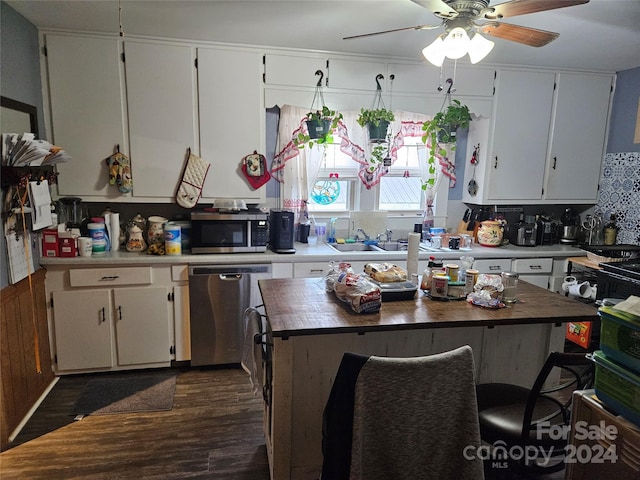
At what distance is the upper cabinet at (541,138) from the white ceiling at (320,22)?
0.40 meters

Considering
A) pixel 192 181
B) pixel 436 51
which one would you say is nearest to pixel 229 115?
pixel 192 181

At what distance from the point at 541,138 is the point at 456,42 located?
2350 mm

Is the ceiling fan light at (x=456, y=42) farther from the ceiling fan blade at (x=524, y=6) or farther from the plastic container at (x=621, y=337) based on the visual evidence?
the plastic container at (x=621, y=337)

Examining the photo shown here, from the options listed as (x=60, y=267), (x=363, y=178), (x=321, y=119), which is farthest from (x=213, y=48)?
(x=60, y=267)

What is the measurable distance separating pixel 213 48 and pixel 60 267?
74.2 inches

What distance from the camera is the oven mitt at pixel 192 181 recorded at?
3203 mm

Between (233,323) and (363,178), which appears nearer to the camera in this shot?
(233,323)

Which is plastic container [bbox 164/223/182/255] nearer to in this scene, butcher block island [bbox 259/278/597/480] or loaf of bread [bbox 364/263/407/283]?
butcher block island [bbox 259/278/597/480]

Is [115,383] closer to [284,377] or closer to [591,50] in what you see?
[284,377]

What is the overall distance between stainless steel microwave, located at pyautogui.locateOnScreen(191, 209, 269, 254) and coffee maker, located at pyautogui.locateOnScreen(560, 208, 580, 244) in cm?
284

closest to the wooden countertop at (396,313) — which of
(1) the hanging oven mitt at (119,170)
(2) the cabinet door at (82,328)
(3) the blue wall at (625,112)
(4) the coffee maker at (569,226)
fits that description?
(2) the cabinet door at (82,328)

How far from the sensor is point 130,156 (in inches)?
123

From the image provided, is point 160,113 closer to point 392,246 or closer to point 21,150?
point 21,150

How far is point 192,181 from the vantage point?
3.22 m
